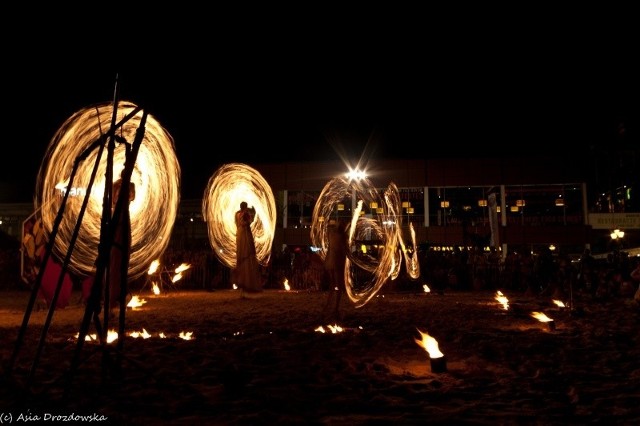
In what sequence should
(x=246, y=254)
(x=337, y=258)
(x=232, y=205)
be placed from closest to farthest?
(x=337, y=258), (x=246, y=254), (x=232, y=205)

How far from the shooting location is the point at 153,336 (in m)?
7.51

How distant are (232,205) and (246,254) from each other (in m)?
2.27

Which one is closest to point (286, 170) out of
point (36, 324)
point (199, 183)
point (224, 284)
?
point (199, 183)

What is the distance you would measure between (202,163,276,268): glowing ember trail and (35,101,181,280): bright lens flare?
4704mm

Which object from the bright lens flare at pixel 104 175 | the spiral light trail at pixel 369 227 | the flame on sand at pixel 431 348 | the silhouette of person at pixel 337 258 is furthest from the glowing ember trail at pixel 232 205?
the flame on sand at pixel 431 348

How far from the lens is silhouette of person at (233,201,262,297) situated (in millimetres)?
13547

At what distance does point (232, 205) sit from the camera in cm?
1553

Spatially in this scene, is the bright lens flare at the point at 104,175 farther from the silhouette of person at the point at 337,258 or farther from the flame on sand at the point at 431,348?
the flame on sand at the point at 431,348

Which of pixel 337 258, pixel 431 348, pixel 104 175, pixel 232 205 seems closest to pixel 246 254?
pixel 232 205

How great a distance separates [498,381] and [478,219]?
29863 millimetres

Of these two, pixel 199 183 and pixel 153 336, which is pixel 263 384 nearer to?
pixel 153 336

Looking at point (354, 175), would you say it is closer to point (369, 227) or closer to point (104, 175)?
point (369, 227)

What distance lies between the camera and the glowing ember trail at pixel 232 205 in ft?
49.6

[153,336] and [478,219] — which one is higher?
[478,219]
